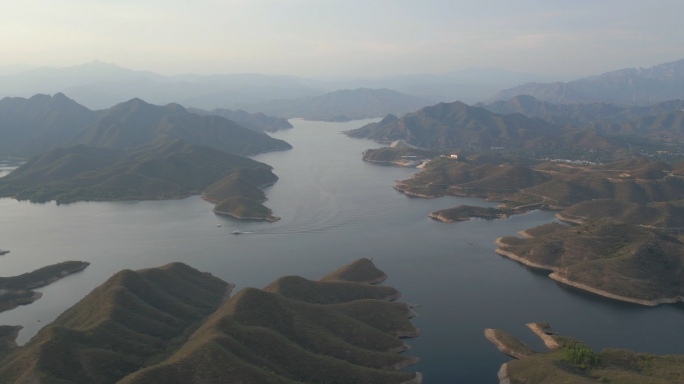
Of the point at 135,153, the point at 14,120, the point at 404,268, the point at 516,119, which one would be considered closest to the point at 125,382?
the point at 404,268

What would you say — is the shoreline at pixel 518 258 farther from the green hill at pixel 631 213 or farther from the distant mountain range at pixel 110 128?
the distant mountain range at pixel 110 128

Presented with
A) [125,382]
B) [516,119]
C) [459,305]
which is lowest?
[459,305]

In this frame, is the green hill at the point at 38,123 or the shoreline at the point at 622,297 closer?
the shoreline at the point at 622,297

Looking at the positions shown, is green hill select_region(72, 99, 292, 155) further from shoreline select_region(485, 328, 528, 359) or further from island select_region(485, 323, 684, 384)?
island select_region(485, 323, 684, 384)

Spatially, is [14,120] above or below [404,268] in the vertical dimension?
above

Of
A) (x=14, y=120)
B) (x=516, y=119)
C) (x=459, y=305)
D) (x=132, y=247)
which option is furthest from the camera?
(x=516, y=119)

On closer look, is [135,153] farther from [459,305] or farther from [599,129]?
[599,129]

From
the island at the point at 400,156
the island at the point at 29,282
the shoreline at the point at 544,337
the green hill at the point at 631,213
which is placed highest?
the island at the point at 400,156

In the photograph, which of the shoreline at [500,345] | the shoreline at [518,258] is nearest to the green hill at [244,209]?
the shoreline at [518,258]
